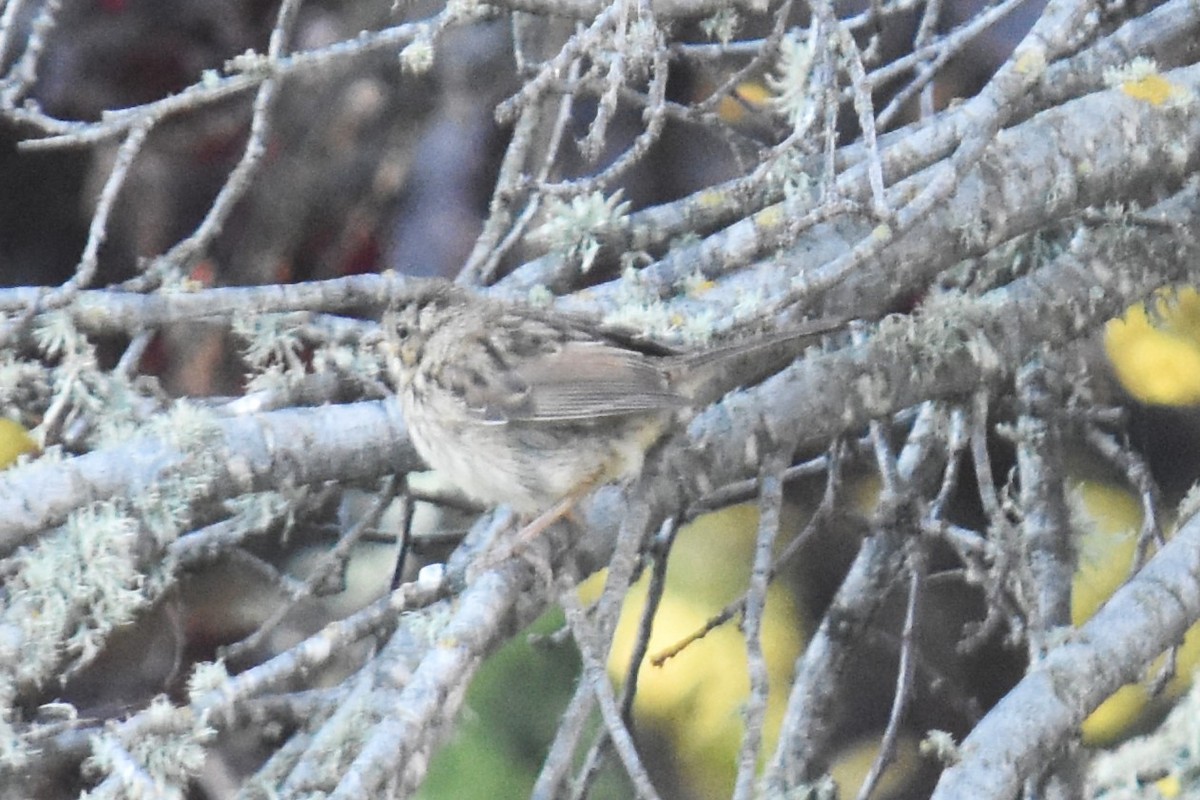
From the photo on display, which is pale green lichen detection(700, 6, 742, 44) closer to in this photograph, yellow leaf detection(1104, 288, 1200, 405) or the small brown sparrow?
the small brown sparrow

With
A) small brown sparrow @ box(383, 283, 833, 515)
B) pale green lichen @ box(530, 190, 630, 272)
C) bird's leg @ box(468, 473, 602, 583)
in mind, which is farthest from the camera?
pale green lichen @ box(530, 190, 630, 272)

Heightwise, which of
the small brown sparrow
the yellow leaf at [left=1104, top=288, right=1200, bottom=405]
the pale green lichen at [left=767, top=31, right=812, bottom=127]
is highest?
the pale green lichen at [left=767, top=31, right=812, bottom=127]

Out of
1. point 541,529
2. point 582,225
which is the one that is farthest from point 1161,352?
point 541,529

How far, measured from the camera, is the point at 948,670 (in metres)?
3.53

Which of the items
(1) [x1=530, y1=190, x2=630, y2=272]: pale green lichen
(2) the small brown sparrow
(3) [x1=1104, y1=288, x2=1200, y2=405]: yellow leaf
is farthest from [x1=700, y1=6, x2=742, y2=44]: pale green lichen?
(3) [x1=1104, y1=288, x2=1200, y2=405]: yellow leaf

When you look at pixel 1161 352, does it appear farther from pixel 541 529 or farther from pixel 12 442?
pixel 12 442

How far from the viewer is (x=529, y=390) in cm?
280

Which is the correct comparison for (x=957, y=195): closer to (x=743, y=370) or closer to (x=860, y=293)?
(x=860, y=293)

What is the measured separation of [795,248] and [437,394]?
79 cm

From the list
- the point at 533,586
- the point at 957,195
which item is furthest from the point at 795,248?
the point at 533,586

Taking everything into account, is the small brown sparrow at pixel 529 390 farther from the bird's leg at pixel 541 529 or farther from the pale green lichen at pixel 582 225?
the pale green lichen at pixel 582 225

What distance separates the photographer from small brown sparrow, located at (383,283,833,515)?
262 centimetres

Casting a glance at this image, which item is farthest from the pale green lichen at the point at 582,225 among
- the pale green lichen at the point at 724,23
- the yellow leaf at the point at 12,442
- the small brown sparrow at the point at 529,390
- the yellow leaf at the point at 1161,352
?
the yellow leaf at the point at 1161,352

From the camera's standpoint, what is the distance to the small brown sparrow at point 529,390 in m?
2.62
